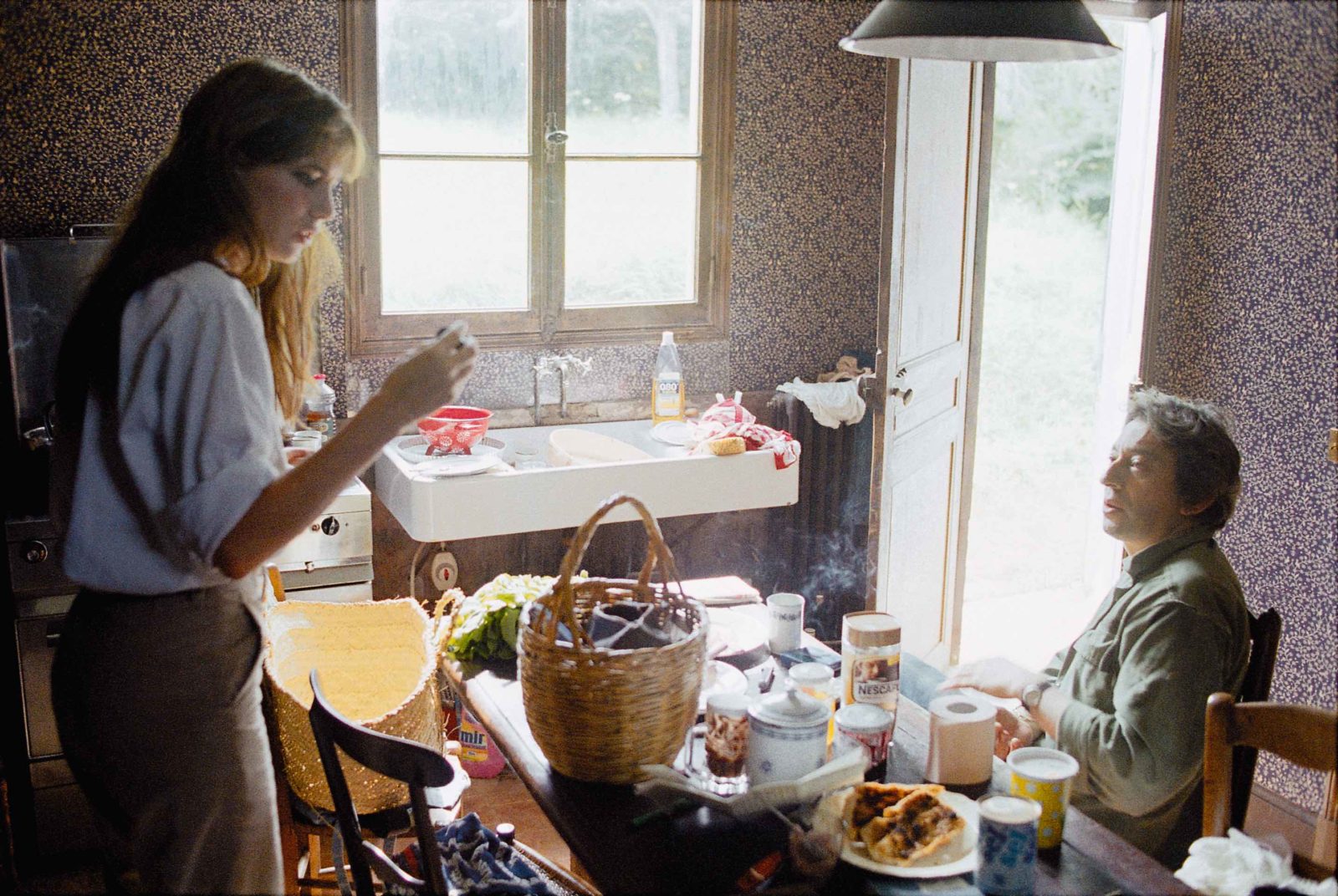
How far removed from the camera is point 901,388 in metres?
3.40

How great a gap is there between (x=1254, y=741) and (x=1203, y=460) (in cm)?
54

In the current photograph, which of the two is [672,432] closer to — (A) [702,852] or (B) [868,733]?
(B) [868,733]

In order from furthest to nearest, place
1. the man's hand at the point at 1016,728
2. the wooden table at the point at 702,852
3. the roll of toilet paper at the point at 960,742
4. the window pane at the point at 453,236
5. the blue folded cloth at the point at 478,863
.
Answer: the window pane at the point at 453,236 < the man's hand at the point at 1016,728 < the blue folded cloth at the point at 478,863 < the roll of toilet paper at the point at 960,742 < the wooden table at the point at 702,852

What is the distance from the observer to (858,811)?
1.48 meters

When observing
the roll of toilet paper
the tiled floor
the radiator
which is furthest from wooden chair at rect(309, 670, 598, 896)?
the radiator

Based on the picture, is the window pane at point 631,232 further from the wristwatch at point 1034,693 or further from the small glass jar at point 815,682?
the small glass jar at point 815,682

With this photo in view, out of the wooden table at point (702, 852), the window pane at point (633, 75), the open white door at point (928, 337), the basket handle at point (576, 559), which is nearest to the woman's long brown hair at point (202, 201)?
the basket handle at point (576, 559)

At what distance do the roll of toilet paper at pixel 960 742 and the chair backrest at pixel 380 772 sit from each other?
0.63 metres

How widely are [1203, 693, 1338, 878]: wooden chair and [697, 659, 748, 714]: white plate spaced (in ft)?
2.16

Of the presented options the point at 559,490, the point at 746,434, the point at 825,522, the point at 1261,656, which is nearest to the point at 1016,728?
the point at 1261,656

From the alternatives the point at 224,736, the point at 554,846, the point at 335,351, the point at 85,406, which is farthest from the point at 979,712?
the point at 335,351

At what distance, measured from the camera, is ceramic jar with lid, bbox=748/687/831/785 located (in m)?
1.52

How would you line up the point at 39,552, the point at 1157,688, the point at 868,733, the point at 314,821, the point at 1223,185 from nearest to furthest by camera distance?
the point at 868,733 < the point at 1157,688 < the point at 314,821 < the point at 39,552 < the point at 1223,185

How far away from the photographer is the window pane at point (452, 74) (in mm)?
3467
